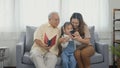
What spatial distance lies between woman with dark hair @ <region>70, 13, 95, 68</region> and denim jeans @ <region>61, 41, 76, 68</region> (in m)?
0.08

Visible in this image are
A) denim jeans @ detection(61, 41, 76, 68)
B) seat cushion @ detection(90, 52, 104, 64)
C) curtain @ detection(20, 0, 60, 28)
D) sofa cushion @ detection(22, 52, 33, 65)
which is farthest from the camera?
curtain @ detection(20, 0, 60, 28)

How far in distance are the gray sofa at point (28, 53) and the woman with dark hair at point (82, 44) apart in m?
0.20

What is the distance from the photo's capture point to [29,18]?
4148mm

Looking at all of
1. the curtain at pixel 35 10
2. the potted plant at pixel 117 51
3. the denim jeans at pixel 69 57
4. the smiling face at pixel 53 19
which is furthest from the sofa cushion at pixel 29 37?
the potted plant at pixel 117 51

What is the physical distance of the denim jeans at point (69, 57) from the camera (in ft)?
10.2

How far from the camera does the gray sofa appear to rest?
3.25 meters

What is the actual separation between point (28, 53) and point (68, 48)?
0.71 metres

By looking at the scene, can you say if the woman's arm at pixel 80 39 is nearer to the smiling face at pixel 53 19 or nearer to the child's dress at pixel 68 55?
the child's dress at pixel 68 55

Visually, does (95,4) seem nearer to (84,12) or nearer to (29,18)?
(84,12)

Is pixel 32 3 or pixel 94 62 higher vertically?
pixel 32 3

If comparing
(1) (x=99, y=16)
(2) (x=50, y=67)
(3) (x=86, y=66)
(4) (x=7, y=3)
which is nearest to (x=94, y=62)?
(3) (x=86, y=66)

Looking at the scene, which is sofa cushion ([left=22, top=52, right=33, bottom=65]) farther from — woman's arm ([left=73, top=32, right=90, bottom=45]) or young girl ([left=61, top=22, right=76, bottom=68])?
woman's arm ([left=73, top=32, right=90, bottom=45])

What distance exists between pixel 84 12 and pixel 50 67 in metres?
1.61

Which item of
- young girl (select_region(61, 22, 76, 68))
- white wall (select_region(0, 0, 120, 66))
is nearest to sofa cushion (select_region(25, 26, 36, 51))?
white wall (select_region(0, 0, 120, 66))
